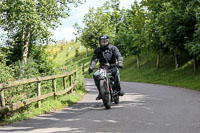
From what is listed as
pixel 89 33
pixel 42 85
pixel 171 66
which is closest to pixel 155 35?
pixel 171 66

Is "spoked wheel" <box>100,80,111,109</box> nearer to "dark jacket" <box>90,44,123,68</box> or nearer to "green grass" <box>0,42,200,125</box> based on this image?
"dark jacket" <box>90,44,123,68</box>

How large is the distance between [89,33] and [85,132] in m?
32.1

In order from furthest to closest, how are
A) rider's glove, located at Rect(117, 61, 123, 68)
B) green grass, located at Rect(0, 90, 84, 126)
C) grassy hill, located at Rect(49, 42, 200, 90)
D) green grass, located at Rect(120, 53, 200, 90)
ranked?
1. green grass, located at Rect(120, 53, 200, 90)
2. grassy hill, located at Rect(49, 42, 200, 90)
3. rider's glove, located at Rect(117, 61, 123, 68)
4. green grass, located at Rect(0, 90, 84, 126)

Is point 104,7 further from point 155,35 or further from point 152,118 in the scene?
point 152,118

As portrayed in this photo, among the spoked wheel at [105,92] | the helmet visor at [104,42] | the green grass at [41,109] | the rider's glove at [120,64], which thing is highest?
the helmet visor at [104,42]

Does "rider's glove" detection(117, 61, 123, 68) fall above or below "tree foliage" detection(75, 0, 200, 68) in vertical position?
below

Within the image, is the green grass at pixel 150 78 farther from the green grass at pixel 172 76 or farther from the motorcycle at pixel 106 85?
the motorcycle at pixel 106 85

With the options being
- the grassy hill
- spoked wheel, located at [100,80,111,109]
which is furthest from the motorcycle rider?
the grassy hill

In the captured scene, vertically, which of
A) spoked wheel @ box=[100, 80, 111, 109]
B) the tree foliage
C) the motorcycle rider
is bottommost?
spoked wheel @ box=[100, 80, 111, 109]

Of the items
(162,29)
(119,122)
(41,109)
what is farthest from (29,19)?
(119,122)

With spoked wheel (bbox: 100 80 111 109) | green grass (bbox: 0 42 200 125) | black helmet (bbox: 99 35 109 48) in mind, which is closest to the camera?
spoked wheel (bbox: 100 80 111 109)

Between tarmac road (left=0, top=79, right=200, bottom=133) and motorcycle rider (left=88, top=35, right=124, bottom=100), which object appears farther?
motorcycle rider (left=88, top=35, right=124, bottom=100)

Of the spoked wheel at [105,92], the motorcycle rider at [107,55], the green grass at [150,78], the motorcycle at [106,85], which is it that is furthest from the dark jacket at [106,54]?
the green grass at [150,78]

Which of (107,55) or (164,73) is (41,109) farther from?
(164,73)
